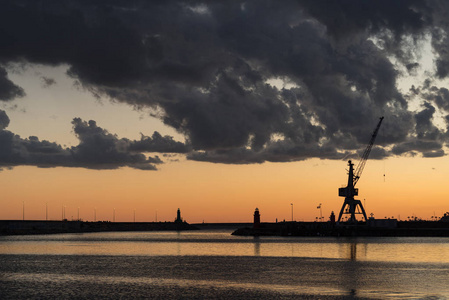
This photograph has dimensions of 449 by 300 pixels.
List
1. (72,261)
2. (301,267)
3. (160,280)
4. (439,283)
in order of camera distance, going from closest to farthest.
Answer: (439,283)
(160,280)
(301,267)
(72,261)

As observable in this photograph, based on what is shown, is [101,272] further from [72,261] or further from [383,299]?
[383,299]

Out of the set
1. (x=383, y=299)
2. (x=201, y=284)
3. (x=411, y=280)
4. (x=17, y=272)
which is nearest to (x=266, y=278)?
(x=201, y=284)

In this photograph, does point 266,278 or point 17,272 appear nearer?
point 266,278

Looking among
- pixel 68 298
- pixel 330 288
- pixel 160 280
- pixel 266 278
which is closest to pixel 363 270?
pixel 266 278

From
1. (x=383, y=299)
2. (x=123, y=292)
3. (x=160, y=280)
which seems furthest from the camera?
(x=160, y=280)

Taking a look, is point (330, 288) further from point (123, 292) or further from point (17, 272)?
point (17, 272)

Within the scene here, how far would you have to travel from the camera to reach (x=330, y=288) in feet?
230

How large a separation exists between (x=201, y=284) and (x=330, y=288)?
50.8 feet

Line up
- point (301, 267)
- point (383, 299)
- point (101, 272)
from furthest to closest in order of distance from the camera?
point (301, 267), point (101, 272), point (383, 299)

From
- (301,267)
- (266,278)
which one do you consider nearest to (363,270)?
(301,267)

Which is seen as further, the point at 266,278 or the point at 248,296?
the point at 266,278

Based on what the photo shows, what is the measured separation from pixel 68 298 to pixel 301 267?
4595 centimetres

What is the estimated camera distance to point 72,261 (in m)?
117

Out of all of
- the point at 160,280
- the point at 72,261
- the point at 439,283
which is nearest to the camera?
the point at 439,283
